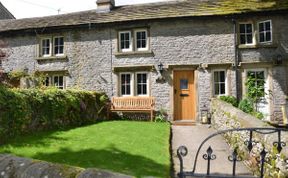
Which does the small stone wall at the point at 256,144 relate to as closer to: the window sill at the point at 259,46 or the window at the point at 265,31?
the window sill at the point at 259,46

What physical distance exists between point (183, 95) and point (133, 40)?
4127 millimetres

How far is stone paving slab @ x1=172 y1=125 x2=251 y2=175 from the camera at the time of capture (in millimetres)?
6957

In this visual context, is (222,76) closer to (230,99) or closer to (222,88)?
(222,88)

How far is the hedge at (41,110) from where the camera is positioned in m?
8.56

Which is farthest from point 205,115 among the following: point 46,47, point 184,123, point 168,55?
point 46,47

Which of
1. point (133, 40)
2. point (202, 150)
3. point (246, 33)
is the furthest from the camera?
point (133, 40)

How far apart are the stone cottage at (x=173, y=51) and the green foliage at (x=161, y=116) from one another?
0.21 meters

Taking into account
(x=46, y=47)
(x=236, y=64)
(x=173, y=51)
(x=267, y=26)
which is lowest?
(x=236, y=64)

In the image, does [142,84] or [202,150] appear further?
[142,84]

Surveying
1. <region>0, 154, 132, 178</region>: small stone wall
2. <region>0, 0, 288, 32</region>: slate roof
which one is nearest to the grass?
<region>0, 154, 132, 178</region>: small stone wall

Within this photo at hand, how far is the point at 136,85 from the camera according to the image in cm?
1611

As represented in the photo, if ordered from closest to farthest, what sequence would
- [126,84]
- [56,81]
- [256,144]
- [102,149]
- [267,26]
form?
[256,144] < [102,149] < [267,26] < [126,84] < [56,81]

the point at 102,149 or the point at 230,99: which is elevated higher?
the point at 230,99

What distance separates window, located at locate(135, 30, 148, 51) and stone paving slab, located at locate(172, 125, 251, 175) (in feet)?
18.3
